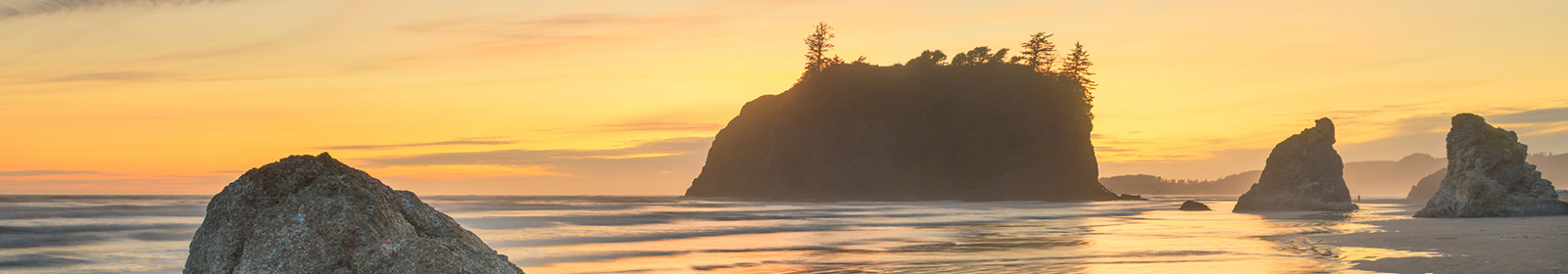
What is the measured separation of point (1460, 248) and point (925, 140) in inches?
3443

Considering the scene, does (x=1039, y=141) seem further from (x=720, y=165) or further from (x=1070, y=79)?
(x=720, y=165)

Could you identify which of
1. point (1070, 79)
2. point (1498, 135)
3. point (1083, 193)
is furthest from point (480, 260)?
point (1070, 79)

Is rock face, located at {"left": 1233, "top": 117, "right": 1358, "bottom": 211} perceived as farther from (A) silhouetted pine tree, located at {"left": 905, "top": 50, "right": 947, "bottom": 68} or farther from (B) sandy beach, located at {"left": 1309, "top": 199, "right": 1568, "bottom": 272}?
(A) silhouetted pine tree, located at {"left": 905, "top": 50, "right": 947, "bottom": 68}

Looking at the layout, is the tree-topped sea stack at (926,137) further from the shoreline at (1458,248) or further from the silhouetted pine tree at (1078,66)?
the shoreline at (1458,248)

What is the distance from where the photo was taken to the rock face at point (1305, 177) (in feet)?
153

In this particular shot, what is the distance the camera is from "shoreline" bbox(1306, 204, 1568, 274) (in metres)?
13.2

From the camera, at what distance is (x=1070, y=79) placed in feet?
374

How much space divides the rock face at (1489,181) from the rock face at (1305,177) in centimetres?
1453

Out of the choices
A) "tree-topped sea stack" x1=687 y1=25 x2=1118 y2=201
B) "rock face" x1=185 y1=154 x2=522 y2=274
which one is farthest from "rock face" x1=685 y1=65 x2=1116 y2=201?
"rock face" x1=185 y1=154 x2=522 y2=274

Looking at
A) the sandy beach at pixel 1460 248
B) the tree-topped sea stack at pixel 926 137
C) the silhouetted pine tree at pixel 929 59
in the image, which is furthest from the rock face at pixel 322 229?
the silhouetted pine tree at pixel 929 59

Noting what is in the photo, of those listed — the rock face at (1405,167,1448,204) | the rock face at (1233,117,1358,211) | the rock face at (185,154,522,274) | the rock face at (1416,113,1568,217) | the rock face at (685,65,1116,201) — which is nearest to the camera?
the rock face at (185,154,522,274)

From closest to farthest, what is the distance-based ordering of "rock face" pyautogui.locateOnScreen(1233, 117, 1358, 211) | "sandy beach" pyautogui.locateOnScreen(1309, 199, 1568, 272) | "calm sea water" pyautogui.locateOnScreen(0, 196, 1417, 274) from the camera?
"sandy beach" pyautogui.locateOnScreen(1309, 199, 1568, 272) → "calm sea water" pyautogui.locateOnScreen(0, 196, 1417, 274) → "rock face" pyautogui.locateOnScreen(1233, 117, 1358, 211)

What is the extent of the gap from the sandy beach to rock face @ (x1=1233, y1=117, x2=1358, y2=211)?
2273 centimetres

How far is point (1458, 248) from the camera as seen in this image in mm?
16469
